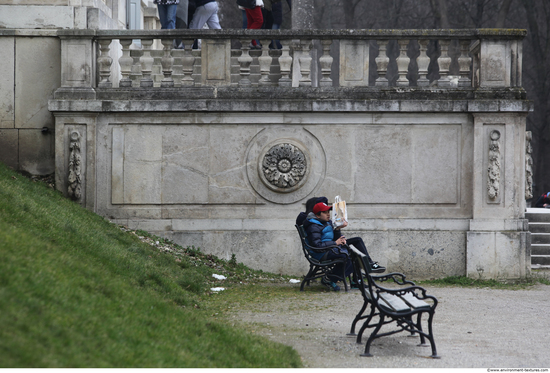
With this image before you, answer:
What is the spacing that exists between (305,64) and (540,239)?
560cm

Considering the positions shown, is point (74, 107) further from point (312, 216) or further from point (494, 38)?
point (494, 38)

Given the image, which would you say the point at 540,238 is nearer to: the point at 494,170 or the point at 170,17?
the point at 494,170

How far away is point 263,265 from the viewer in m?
10.1

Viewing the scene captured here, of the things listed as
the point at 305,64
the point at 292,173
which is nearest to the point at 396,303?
Answer: the point at 292,173

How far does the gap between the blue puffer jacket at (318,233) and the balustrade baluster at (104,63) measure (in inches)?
161

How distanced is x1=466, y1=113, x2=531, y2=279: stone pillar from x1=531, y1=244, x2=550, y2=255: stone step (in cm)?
179

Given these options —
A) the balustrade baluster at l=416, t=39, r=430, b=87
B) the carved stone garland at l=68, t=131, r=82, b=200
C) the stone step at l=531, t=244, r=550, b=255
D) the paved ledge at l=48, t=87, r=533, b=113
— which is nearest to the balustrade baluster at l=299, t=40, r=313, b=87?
the paved ledge at l=48, t=87, r=533, b=113

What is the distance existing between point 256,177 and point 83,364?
22.3 ft

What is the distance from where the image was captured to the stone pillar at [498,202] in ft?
32.6

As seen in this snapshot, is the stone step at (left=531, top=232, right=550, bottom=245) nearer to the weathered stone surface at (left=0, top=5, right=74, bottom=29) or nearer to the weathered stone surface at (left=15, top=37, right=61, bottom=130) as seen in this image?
the weathered stone surface at (left=15, top=37, right=61, bottom=130)

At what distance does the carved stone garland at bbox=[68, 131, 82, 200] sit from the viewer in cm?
1007

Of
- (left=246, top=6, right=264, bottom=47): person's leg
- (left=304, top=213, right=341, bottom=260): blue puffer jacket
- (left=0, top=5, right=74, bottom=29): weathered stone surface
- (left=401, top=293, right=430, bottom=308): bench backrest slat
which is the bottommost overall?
(left=401, top=293, right=430, bottom=308): bench backrest slat

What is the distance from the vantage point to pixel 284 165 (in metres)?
10.1

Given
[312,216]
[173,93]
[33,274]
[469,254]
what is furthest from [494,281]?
[33,274]
